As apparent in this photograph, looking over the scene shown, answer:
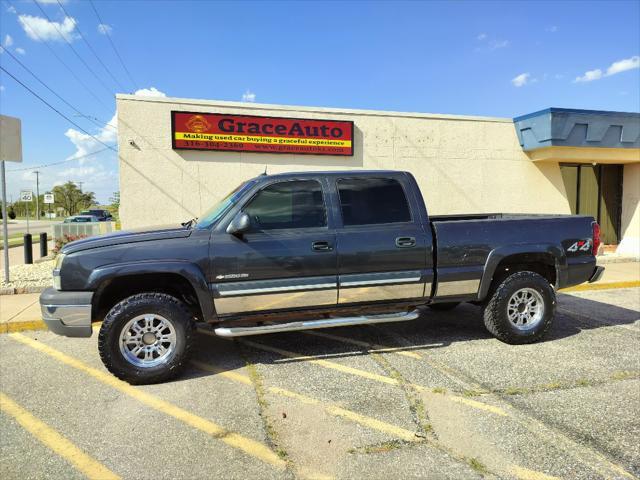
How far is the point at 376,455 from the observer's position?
9.48 feet

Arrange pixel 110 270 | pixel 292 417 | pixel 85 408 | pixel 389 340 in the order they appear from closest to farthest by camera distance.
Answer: pixel 292 417, pixel 85 408, pixel 110 270, pixel 389 340

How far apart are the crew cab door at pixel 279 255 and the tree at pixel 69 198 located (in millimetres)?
93857

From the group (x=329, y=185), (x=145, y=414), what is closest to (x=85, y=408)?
(x=145, y=414)

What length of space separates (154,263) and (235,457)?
196cm

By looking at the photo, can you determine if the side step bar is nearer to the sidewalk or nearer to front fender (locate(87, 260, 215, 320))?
front fender (locate(87, 260, 215, 320))

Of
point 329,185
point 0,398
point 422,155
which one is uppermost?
point 422,155

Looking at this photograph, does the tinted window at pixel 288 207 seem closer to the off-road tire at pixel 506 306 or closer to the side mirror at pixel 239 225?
the side mirror at pixel 239 225

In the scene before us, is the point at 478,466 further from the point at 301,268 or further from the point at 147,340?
the point at 147,340

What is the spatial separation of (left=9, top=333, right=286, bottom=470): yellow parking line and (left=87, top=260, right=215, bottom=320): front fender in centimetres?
89

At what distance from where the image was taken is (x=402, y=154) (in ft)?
38.3

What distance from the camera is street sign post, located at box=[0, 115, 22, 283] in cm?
844

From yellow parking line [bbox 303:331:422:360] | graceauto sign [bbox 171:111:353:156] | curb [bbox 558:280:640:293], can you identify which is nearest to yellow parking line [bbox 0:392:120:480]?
yellow parking line [bbox 303:331:422:360]

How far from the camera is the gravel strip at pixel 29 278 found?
27.0 feet

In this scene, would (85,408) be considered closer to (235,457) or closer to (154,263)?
(154,263)
